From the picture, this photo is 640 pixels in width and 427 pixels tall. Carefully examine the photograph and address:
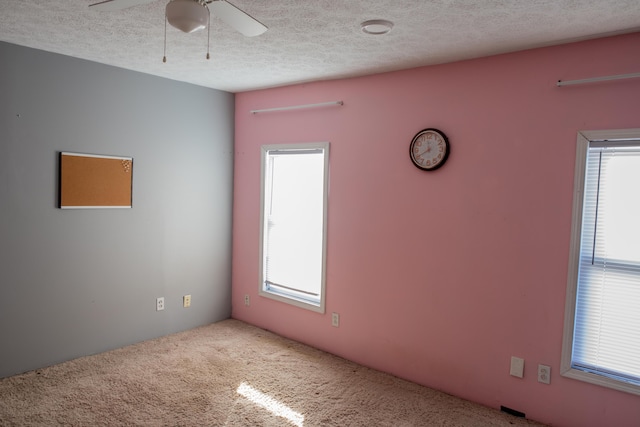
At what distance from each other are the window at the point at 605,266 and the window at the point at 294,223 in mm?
1938

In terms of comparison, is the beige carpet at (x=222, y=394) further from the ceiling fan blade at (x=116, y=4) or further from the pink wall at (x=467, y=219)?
the ceiling fan blade at (x=116, y=4)

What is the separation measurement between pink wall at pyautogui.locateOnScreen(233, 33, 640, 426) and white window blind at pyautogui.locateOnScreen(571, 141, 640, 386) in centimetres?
11

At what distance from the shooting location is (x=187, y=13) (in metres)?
1.65

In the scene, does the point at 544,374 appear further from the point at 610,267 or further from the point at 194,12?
the point at 194,12

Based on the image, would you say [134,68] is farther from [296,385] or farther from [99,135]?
[296,385]

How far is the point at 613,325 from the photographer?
8.21 feet

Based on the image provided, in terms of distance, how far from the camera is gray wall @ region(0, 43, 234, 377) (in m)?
3.11

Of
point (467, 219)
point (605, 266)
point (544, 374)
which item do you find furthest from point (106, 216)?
point (605, 266)

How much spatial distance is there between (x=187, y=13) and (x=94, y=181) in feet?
7.60

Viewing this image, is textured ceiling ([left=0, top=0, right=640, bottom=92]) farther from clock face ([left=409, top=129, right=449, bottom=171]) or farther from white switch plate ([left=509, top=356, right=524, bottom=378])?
white switch plate ([left=509, top=356, right=524, bottom=378])

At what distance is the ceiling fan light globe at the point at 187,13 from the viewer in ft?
5.39

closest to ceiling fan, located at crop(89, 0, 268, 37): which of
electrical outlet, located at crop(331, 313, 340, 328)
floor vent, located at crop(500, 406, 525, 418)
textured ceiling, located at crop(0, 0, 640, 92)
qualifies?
textured ceiling, located at crop(0, 0, 640, 92)

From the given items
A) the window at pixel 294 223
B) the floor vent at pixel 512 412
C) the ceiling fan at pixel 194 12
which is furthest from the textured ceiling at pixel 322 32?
the floor vent at pixel 512 412

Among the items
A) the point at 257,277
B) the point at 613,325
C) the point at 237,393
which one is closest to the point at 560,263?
the point at 613,325
